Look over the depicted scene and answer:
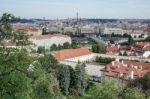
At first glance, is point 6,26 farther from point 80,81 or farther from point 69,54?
point 69,54

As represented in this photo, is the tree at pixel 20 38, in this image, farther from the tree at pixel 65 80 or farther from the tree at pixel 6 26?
the tree at pixel 65 80

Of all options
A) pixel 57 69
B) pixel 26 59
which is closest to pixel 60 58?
pixel 57 69

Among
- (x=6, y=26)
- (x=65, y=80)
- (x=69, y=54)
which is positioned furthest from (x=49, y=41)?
(x=6, y=26)

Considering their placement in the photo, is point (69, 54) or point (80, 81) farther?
point (69, 54)

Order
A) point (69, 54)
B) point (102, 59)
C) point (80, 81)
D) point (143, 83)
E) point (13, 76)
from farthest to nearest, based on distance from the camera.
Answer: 1. point (69, 54)
2. point (102, 59)
3. point (80, 81)
4. point (143, 83)
5. point (13, 76)

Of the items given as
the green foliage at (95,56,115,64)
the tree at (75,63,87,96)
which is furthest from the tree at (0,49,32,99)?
the green foliage at (95,56,115,64)

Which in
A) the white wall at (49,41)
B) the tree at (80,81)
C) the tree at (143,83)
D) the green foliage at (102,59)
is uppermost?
the tree at (143,83)

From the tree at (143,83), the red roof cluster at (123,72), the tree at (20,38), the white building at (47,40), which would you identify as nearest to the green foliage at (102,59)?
the red roof cluster at (123,72)

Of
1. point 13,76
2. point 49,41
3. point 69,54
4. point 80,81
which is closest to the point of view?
point 13,76
